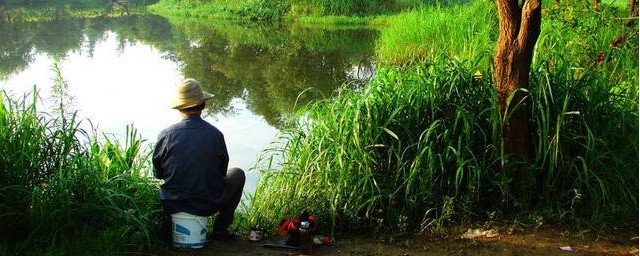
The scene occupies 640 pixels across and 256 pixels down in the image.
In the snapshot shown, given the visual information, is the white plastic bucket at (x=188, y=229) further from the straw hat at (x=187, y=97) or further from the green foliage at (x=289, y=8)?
the green foliage at (x=289, y=8)

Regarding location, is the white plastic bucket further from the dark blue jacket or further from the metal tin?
the metal tin

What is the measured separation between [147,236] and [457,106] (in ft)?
5.16

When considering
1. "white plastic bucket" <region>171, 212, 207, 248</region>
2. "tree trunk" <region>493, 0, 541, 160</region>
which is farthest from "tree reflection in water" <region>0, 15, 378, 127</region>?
"white plastic bucket" <region>171, 212, 207, 248</region>

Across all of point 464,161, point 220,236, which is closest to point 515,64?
point 464,161

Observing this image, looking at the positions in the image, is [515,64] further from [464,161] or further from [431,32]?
[431,32]

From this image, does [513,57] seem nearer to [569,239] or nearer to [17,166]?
[569,239]

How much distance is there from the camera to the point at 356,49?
14055 mm

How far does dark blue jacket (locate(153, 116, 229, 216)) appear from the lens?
2.99m

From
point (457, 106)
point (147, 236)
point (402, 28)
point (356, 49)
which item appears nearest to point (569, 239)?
point (457, 106)

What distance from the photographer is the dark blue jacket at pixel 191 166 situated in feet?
9.82

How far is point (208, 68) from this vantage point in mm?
12656

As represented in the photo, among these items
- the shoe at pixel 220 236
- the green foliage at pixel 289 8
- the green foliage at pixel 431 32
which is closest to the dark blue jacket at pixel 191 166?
the shoe at pixel 220 236

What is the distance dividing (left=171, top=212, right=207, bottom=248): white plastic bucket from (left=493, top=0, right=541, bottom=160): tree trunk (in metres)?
1.51

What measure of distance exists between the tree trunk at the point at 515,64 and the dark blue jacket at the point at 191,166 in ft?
4.52
